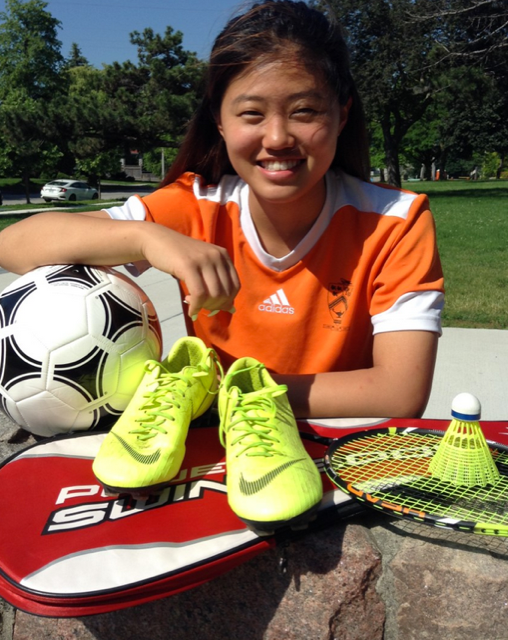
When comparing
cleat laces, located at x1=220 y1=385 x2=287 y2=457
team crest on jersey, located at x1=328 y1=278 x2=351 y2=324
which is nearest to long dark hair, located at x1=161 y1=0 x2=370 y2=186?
team crest on jersey, located at x1=328 y1=278 x2=351 y2=324

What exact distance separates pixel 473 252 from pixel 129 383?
27.9 feet

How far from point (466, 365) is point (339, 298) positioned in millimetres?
1904

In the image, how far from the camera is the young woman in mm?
2062

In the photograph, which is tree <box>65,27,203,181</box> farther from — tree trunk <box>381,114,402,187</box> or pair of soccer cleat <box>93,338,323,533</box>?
pair of soccer cleat <box>93,338,323,533</box>

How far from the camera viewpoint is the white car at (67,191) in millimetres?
29578

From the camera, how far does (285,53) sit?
2.08 metres

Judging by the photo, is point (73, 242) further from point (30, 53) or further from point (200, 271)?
point (30, 53)

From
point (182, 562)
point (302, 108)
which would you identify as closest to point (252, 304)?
point (302, 108)

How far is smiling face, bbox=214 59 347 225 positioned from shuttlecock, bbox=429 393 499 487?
98 cm

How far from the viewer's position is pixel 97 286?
2.15 metres

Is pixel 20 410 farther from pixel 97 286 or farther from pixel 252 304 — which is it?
pixel 252 304

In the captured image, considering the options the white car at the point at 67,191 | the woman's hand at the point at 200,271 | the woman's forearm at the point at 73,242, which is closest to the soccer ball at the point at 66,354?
the woman's forearm at the point at 73,242

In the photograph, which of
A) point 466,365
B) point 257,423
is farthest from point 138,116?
point 257,423

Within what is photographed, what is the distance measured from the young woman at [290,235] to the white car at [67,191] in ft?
94.4
